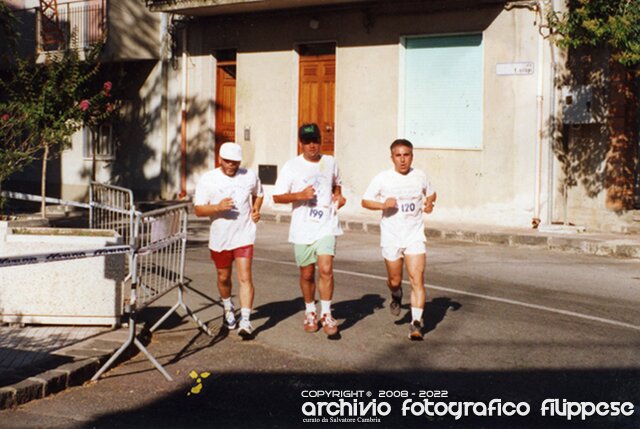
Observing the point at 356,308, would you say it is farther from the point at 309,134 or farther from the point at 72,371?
the point at 72,371

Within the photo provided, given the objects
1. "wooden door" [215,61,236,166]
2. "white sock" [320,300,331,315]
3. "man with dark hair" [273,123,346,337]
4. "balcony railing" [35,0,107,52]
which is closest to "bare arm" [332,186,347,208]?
"man with dark hair" [273,123,346,337]

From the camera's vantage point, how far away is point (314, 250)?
8.52 meters

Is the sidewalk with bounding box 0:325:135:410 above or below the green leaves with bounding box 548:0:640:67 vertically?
below

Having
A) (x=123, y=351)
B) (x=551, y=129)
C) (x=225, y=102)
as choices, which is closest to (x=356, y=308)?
(x=123, y=351)

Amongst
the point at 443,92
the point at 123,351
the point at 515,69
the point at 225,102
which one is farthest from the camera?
the point at 225,102

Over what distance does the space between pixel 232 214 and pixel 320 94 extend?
12780 mm

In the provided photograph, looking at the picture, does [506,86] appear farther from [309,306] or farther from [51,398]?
[51,398]

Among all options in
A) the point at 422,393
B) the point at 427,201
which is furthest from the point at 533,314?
the point at 422,393

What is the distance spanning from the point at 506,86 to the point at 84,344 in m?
12.1

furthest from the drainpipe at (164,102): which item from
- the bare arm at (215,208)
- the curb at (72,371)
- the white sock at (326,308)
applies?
the curb at (72,371)

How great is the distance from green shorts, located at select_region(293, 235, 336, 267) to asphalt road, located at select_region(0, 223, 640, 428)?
65cm

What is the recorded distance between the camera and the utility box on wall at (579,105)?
17.1 m

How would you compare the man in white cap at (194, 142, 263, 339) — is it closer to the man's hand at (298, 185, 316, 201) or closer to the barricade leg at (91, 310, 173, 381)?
the man's hand at (298, 185, 316, 201)

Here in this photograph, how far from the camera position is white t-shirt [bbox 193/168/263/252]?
28.1 feet
